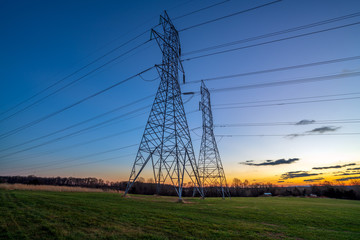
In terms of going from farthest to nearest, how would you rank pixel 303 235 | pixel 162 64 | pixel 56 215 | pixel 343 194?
pixel 343 194 < pixel 162 64 < pixel 56 215 < pixel 303 235

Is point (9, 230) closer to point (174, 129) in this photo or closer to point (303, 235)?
point (303, 235)

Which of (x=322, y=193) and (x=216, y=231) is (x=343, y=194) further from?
(x=216, y=231)

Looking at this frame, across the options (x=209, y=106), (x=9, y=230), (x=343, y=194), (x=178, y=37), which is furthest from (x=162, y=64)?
(x=343, y=194)

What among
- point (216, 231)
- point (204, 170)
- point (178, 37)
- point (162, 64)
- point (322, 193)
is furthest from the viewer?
point (322, 193)

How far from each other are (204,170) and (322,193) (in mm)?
64189

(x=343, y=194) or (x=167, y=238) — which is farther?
(x=343, y=194)

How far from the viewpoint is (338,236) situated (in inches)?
298

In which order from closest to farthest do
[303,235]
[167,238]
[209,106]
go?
[167,238] < [303,235] < [209,106]

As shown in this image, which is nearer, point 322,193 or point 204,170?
point 204,170

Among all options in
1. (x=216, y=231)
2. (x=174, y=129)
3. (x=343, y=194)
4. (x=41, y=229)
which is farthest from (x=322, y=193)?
(x=41, y=229)

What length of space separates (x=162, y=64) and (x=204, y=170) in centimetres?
1705

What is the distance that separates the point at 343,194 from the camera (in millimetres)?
58781

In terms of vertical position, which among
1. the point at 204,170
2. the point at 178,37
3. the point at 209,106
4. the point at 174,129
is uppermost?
the point at 178,37

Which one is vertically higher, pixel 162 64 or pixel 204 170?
pixel 162 64
